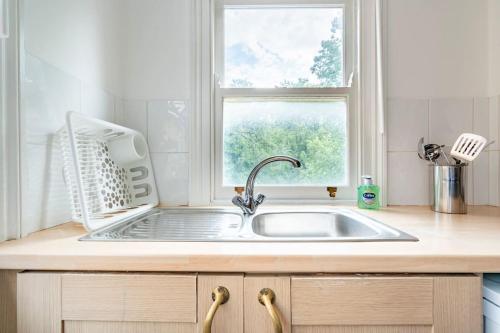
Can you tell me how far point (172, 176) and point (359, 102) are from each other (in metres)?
0.98

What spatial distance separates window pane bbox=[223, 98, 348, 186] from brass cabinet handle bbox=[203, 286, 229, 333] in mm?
769

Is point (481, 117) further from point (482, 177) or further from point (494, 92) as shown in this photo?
point (482, 177)

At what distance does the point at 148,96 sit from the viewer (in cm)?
129

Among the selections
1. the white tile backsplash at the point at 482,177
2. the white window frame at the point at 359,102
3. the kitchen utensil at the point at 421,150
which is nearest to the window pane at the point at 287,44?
the white window frame at the point at 359,102

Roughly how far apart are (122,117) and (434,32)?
5.05ft

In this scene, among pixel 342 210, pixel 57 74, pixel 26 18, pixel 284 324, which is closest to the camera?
pixel 284 324

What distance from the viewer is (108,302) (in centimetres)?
60

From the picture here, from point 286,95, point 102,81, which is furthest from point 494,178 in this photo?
point 102,81

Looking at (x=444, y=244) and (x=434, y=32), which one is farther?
(x=434, y=32)

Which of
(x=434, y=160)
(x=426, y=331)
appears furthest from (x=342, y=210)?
(x=426, y=331)

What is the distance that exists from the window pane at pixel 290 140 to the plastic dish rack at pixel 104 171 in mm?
398

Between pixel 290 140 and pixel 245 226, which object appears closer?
pixel 245 226

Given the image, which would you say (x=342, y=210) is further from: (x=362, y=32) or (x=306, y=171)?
(x=362, y=32)

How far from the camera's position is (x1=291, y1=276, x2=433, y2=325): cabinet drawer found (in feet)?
1.93
